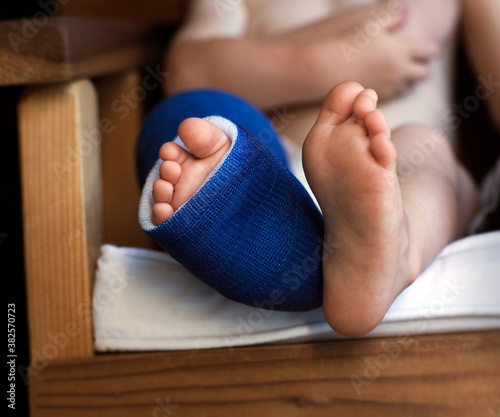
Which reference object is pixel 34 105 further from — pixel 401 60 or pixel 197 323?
pixel 401 60

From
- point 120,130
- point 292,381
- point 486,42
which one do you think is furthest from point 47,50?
point 486,42

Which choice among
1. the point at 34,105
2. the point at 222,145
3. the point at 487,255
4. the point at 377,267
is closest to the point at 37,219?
the point at 34,105

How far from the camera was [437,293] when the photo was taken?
53 centimetres

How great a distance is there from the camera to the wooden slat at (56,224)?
1.94ft

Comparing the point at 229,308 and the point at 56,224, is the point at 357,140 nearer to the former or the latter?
the point at 229,308

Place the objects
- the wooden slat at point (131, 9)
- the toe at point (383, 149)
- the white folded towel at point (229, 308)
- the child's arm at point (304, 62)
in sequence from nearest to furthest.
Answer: the toe at point (383, 149), the white folded towel at point (229, 308), the child's arm at point (304, 62), the wooden slat at point (131, 9)

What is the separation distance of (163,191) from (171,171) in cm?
2

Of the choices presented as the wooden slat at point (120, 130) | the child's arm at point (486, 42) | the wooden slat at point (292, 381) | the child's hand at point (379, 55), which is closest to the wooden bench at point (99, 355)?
the wooden slat at point (292, 381)

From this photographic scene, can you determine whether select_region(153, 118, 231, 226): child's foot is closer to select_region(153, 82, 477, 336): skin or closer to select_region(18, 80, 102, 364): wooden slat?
select_region(153, 82, 477, 336): skin

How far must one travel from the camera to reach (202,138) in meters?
0.44

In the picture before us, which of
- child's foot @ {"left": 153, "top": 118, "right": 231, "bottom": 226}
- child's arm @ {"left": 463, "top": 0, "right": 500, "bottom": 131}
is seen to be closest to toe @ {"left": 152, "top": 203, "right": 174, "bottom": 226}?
child's foot @ {"left": 153, "top": 118, "right": 231, "bottom": 226}

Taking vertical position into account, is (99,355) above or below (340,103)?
below

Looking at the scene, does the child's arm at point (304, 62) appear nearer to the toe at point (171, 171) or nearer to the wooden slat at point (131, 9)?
the toe at point (171, 171)

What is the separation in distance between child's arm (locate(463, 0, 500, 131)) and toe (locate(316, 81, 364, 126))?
19.8 inches
